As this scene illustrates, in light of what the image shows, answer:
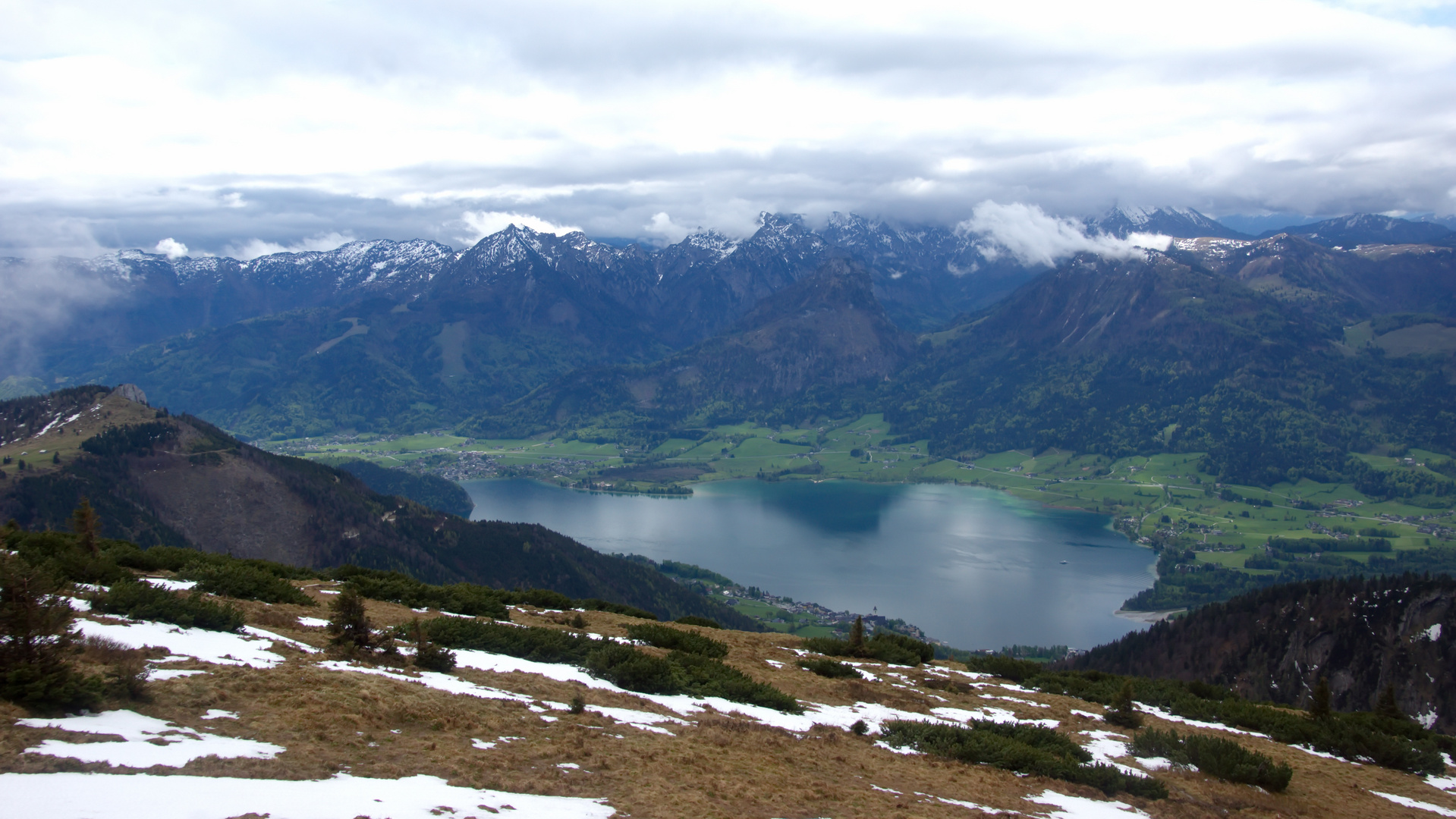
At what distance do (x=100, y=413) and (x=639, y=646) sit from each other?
13089 cm

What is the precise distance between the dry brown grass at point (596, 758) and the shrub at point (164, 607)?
5.05 feet

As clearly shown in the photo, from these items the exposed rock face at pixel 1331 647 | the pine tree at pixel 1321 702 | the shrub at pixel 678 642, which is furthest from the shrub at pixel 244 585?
the exposed rock face at pixel 1331 647

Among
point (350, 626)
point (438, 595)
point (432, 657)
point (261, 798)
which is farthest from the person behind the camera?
point (438, 595)

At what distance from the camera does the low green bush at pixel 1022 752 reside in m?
15.6

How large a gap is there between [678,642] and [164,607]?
40.4 ft

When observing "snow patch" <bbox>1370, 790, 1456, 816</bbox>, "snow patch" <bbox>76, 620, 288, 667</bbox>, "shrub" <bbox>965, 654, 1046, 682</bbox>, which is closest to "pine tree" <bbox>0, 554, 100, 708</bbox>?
"snow patch" <bbox>76, 620, 288, 667</bbox>

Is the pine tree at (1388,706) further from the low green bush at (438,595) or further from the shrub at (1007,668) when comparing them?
the low green bush at (438,595)

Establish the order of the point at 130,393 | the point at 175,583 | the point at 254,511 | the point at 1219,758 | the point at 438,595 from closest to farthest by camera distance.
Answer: the point at 1219,758
the point at 175,583
the point at 438,595
the point at 254,511
the point at 130,393

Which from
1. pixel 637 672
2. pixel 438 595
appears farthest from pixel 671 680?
pixel 438 595

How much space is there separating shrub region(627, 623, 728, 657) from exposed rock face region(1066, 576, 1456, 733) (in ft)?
161

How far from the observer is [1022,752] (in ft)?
53.5

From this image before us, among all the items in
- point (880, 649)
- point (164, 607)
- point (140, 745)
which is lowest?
point (880, 649)

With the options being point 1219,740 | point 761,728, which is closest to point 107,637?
point 761,728

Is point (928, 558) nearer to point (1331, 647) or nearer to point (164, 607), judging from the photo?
point (1331, 647)
